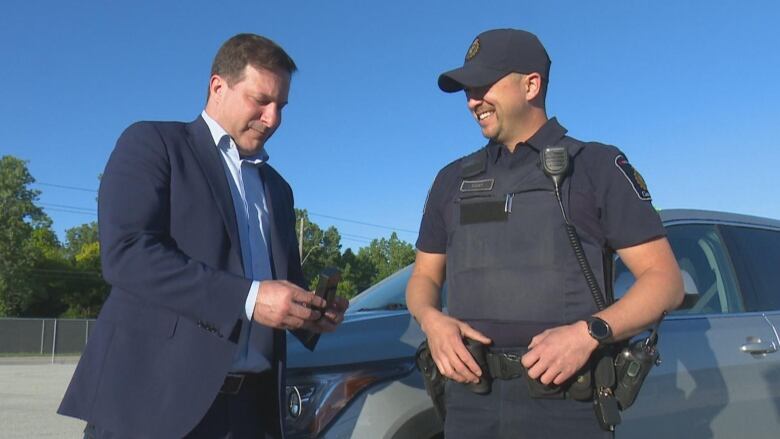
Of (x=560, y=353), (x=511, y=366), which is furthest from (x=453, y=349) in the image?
(x=560, y=353)

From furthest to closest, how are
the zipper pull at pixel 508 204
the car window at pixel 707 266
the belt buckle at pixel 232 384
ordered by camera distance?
the car window at pixel 707 266
the zipper pull at pixel 508 204
the belt buckle at pixel 232 384

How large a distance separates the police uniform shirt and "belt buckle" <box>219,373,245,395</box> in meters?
1.01

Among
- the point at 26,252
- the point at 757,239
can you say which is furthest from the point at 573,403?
the point at 26,252

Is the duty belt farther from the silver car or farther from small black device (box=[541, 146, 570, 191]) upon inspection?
the silver car

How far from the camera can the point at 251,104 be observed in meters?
2.35

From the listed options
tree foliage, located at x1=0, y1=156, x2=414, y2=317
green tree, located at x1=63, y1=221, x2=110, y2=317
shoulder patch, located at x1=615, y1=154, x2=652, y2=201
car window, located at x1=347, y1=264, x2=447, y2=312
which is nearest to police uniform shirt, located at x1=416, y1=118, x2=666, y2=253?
shoulder patch, located at x1=615, y1=154, x2=652, y2=201

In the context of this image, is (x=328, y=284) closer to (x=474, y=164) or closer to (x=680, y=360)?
(x=474, y=164)

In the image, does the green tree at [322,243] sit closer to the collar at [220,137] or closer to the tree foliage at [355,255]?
the tree foliage at [355,255]

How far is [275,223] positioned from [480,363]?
761 mm

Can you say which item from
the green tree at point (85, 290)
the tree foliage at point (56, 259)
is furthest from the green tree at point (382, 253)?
the green tree at point (85, 290)

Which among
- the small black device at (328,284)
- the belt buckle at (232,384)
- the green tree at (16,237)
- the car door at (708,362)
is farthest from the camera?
the green tree at (16,237)

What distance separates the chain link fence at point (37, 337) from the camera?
92.3 feet

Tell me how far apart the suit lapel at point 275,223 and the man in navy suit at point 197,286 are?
0.04 ft

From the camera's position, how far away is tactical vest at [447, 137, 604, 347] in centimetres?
228
